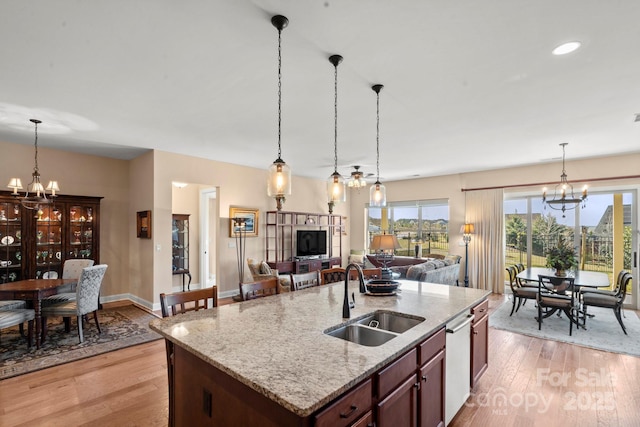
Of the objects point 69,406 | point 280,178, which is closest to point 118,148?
point 69,406

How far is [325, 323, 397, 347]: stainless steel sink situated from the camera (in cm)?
195

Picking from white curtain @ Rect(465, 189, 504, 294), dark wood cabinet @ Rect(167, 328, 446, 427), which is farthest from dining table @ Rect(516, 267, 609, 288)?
dark wood cabinet @ Rect(167, 328, 446, 427)

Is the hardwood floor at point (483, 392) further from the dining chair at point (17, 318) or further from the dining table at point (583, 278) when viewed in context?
the dining table at point (583, 278)

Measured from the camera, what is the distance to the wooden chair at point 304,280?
3.15 m

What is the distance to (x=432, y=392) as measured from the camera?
1988mm

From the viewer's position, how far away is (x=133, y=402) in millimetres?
2701

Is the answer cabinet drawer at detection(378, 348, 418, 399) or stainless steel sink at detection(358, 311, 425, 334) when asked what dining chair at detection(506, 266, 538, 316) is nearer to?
stainless steel sink at detection(358, 311, 425, 334)

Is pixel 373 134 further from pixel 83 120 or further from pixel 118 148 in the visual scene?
pixel 118 148

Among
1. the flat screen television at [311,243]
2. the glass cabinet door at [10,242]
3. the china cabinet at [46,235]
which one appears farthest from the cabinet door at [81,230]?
the flat screen television at [311,243]

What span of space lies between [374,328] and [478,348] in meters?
1.42

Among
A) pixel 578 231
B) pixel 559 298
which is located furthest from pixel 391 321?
pixel 578 231

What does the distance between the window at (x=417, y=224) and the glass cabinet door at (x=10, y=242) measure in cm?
765

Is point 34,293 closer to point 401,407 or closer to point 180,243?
point 180,243

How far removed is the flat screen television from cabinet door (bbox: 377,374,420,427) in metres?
6.19
